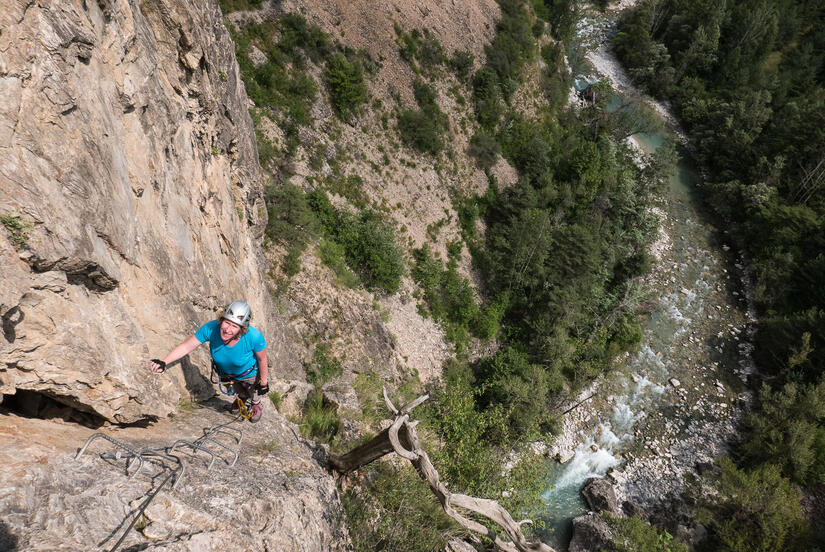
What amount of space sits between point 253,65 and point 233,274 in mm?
14989

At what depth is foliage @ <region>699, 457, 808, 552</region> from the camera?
54.9 feet

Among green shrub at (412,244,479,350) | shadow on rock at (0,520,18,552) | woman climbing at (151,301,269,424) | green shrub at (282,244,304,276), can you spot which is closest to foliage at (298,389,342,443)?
Answer: woman climbing at (151,301,269,424)

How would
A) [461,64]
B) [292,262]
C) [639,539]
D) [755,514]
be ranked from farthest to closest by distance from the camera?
1. [461,64]
2. [755,514]
3. [292,262]
4. [639,539]

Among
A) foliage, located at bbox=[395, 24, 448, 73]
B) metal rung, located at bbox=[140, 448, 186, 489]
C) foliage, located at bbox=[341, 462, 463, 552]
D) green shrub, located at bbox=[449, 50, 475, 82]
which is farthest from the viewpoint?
green shrub, located at bbox=[449, 50, 475, 82]

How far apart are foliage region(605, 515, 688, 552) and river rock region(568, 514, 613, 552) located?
Answer: 555 millimetres

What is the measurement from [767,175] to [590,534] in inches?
1335

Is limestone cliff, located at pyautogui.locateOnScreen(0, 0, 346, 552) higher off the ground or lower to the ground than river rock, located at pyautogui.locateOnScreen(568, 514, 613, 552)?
higher

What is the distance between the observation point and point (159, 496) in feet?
13.3

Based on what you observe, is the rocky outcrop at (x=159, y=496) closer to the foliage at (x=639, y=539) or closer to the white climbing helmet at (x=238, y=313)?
the white climbing helmet at (x=238, y=313)

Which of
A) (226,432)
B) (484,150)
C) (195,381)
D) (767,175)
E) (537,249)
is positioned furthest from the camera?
(767,175)

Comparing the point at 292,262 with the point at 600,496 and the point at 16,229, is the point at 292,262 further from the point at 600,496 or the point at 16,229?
the point at 600,496

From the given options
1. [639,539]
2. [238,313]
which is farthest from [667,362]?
[238,313]

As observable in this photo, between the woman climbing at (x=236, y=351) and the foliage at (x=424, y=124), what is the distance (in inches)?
842

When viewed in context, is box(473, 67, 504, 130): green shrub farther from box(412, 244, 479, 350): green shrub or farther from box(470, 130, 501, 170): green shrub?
box(412, 244, 479, 350): green shrub
